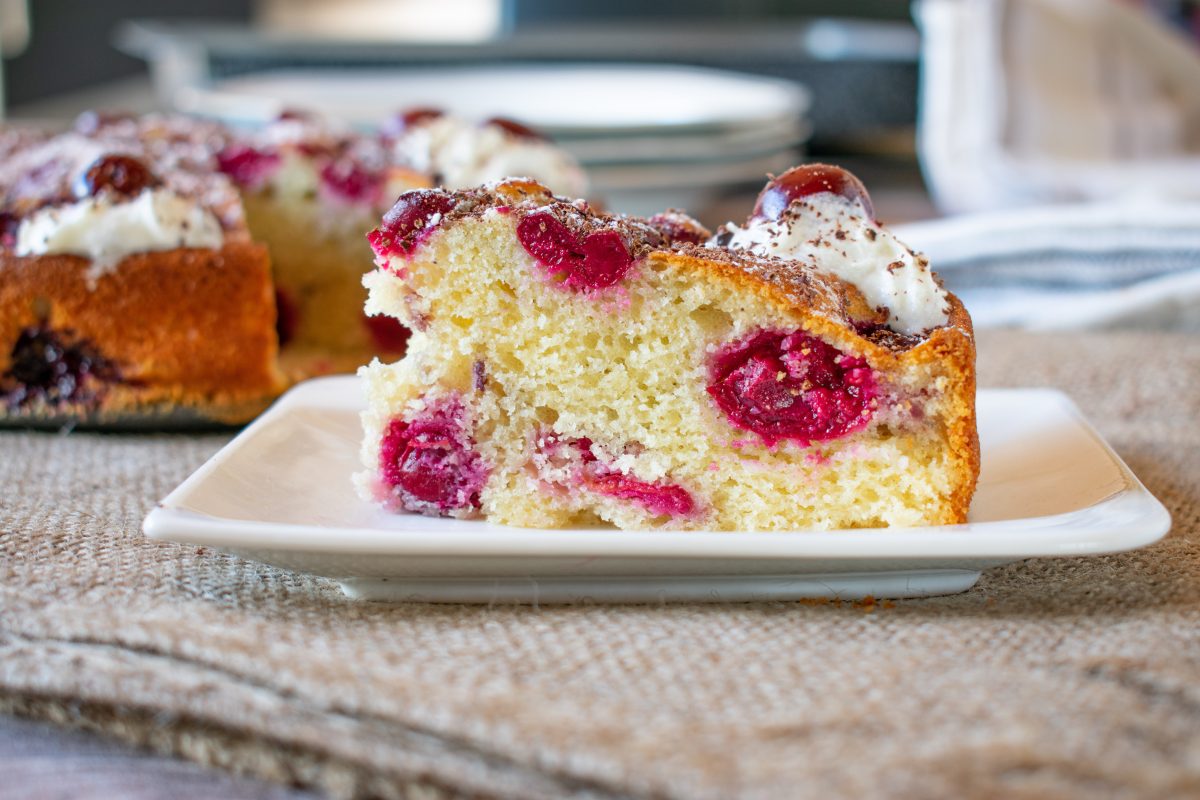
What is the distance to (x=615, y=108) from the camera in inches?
192

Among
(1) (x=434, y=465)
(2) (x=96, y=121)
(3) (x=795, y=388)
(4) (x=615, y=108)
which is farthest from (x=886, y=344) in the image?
(4) (x=615, y=108)

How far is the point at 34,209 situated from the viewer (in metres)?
2.53

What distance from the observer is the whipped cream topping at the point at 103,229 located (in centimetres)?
246

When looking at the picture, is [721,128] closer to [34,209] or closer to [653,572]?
[34,209]

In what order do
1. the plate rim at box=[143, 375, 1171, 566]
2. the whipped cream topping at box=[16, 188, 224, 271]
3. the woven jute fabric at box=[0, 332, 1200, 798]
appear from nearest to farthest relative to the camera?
the woven jute fabric at box=[0, 332, 1200, 798] → the plate rim at box=[143, 375, 1171, 566] → the whipped cream topping at box=[16, 188, 224, 271]

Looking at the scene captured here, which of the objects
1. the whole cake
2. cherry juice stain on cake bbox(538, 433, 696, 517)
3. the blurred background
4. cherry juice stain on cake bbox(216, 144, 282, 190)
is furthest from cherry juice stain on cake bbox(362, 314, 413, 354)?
cherry juice stain on cake bbox(538, 433, 696, 517)

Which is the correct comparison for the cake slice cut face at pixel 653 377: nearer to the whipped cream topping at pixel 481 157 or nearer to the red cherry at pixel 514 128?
the whipped cream topping at pixel 481 157

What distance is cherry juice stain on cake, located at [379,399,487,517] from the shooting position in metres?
1.78

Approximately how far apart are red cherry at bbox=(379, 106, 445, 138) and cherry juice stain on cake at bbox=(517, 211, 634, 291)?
1637mm

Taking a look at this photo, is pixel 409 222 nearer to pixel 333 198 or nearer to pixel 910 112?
pixel 333 198

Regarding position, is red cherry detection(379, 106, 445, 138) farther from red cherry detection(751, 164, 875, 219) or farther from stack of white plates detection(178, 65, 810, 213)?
red cherry detection(751, 164, 875, 219)

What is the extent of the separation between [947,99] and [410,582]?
3.56 meters

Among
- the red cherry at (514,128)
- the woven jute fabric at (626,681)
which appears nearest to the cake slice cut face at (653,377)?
the woven jute fabric at (626,681)

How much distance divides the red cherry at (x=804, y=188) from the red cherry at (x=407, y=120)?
155 centimetres
